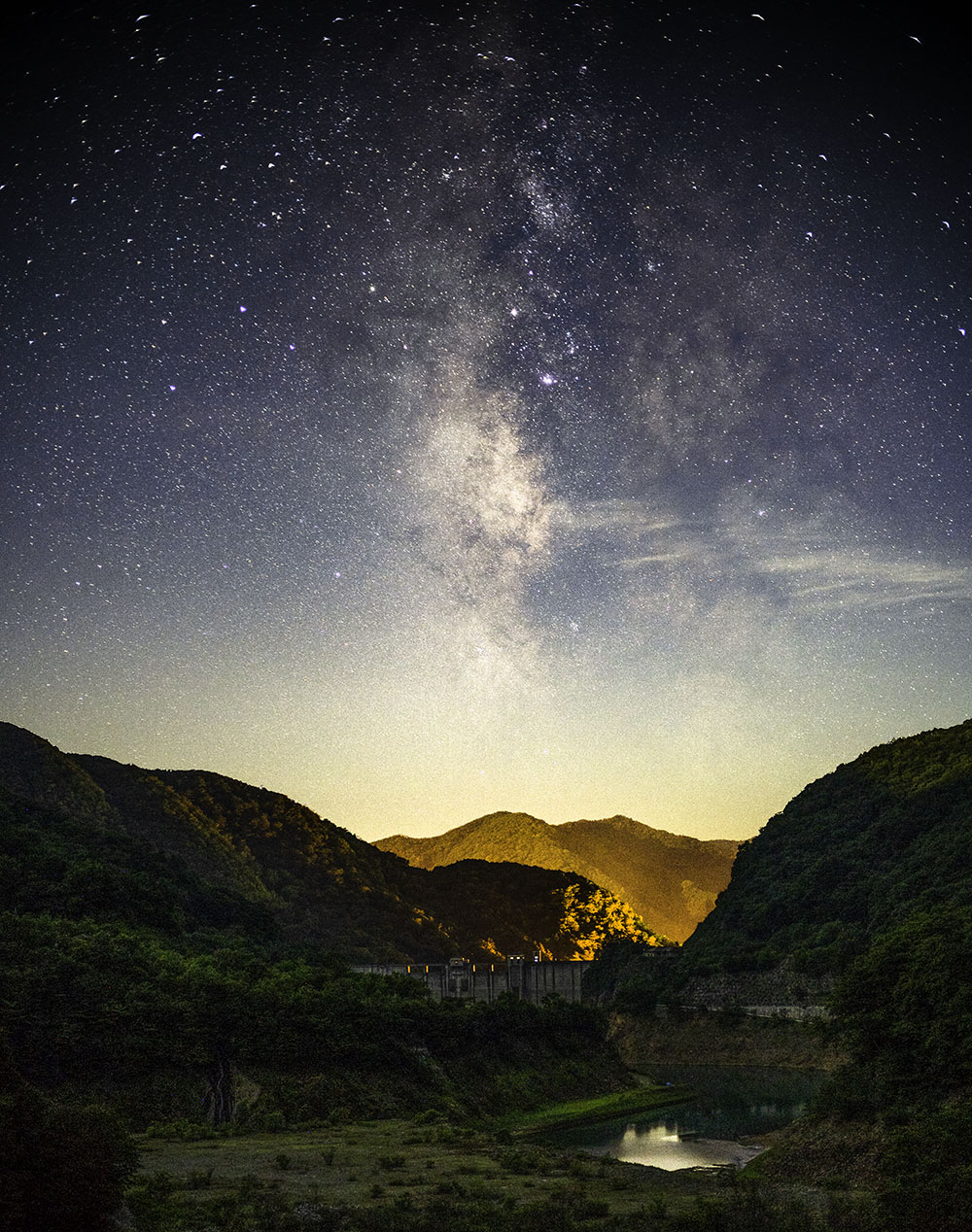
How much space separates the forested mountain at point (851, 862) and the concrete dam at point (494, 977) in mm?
18396

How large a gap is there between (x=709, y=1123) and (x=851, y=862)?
5844cm

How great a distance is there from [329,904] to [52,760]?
45.0m

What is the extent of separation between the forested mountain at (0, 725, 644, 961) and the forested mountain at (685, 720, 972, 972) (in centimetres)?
4493

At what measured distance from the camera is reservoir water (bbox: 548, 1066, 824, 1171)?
4403cm

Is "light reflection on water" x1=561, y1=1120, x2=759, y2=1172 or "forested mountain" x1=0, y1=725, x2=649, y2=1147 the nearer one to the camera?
"light reflection on water" x1=561, y1=1120, x2=759, y2=1172

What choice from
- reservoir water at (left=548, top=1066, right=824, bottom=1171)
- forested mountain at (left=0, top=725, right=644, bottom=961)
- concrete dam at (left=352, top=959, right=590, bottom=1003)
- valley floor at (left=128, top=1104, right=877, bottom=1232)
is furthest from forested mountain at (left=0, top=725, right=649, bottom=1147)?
concrete dam at (left=352, top=959, right=590, bottom=1003)

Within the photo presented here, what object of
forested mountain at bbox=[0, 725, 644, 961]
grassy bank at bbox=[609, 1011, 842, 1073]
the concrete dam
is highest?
forested mountain at bbox=[0, 725, 644, 961]

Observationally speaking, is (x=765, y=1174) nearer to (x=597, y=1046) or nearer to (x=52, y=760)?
(x=597, y=1046)

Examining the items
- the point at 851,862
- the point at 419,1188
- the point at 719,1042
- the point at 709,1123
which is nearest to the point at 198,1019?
the point at 419,1188

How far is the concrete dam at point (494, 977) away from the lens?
10168 cm

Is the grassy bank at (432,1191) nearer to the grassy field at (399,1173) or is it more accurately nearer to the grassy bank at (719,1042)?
the grassy field at (399,1173)

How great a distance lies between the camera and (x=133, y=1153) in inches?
896

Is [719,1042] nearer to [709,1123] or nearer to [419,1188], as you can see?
[709,1123]

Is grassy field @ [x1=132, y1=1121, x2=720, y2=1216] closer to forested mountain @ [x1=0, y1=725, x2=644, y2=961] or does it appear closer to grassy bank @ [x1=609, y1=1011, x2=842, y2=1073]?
forested mountain @ [x1=0, y1=725, x2=644, y2=961]
